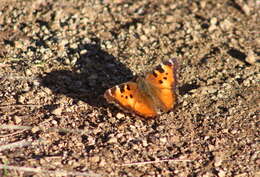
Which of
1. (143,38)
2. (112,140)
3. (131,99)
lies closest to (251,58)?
Result: (143,38)

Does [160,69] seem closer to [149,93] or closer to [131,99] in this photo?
[149,93]

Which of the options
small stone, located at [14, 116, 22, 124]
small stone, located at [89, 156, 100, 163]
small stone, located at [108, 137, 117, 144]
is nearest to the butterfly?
small stone, located at [108, 137, 117, 144]

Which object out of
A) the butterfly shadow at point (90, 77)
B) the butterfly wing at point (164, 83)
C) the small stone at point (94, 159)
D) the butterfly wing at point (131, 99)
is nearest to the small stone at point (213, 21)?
the butterfly shadow at point (90, 77)

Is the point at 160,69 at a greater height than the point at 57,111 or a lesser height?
greater

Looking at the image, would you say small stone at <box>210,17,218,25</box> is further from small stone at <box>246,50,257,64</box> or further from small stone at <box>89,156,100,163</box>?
small stone at <box>89,156,100,163</box>

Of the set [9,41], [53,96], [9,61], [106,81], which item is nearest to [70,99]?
[53,96]

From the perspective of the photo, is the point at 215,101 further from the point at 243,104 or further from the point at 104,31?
the point at 104,31
